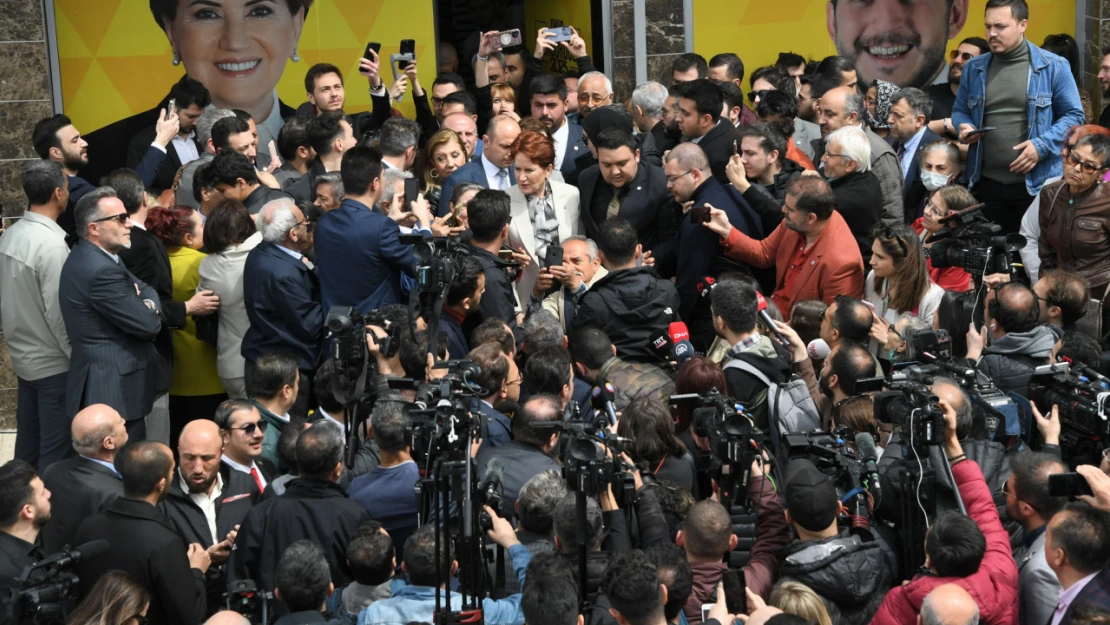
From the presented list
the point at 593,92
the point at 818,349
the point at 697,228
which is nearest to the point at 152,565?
the point at 818,349

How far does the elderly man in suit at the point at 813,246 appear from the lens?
7.55 meters

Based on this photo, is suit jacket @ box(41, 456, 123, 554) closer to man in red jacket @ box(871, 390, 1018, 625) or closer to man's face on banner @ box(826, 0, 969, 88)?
man in red jacket @ box(871, 390, 1018, 625)

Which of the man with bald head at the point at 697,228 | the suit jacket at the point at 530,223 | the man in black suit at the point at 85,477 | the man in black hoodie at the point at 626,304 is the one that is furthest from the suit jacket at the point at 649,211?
the man in black suit at the point at 85,477

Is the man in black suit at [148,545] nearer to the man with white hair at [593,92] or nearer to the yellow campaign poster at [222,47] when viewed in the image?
the man with white hair at [593,92]

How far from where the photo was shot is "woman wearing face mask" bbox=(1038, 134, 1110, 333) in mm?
7844

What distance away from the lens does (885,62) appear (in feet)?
39.2

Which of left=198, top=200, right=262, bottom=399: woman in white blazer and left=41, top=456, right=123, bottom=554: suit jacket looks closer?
left=41, top=456, right=123, bottom=554: suit jacket

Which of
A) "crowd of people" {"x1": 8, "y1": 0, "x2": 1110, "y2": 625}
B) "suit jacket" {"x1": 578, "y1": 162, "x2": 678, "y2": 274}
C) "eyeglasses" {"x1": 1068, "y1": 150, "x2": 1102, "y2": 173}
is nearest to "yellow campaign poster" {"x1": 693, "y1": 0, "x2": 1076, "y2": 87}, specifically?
"crowd of people" {"x1": 8, "y1": 0, "x2": 1110, "y2": 625}

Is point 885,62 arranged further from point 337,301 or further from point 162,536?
point 162,536

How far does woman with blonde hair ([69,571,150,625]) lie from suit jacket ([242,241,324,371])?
2540mm

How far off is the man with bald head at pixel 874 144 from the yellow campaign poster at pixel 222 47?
392cm

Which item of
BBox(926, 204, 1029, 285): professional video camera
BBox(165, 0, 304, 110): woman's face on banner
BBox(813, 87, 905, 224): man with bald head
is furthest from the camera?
BBox(165, 0, 304, 110): woman's face on banner

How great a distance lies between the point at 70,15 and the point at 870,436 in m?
7.93

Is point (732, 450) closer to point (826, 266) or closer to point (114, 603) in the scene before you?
point (114, 603)
